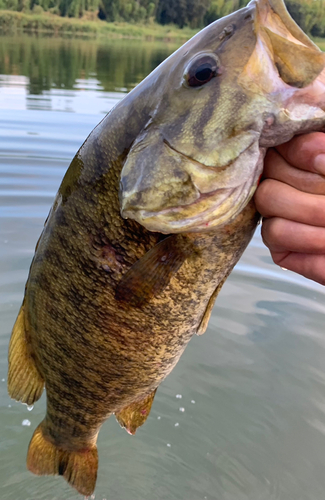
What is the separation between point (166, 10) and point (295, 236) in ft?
209

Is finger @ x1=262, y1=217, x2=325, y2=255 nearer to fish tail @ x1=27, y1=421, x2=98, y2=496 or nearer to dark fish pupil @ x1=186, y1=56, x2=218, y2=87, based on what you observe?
dark fish pupil @ x1=186, y1=56, x2=218, y2=87

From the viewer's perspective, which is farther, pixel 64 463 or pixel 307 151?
pixel 64 463

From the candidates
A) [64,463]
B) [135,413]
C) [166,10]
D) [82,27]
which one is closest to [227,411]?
[135,413]

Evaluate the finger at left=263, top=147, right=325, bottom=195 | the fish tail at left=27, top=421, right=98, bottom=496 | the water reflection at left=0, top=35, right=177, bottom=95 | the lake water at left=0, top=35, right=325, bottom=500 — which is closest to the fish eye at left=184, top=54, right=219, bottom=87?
the finger at left=263, top=147, right=325, bottom=195

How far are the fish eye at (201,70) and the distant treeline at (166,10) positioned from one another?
48324mm

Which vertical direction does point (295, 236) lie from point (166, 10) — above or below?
below

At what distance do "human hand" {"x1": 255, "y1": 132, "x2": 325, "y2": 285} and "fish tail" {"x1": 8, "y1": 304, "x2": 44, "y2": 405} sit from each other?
4.38ft

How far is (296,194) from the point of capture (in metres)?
1.47

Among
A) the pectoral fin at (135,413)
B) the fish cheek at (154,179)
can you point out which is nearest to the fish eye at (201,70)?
the fish cheek at (154,179)

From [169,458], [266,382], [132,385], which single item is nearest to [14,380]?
[132,385]

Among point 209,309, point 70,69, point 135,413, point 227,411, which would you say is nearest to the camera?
point 209,309

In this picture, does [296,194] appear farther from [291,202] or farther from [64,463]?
[64,463]

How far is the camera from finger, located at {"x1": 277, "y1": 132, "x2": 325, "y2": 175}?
136cm

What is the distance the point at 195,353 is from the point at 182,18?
6080 centimetres
